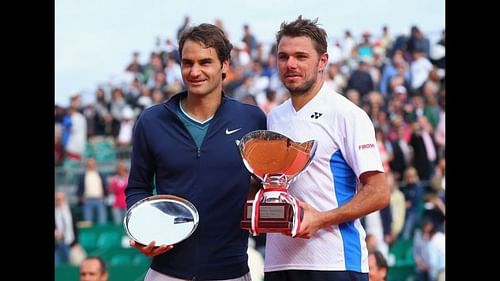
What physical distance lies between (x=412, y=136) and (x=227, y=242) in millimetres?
7370

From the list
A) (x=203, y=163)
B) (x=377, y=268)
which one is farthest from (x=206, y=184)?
(x=377, y=268)

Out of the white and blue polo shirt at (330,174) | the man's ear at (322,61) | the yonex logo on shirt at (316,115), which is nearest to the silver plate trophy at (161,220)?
the white and blue polo shirt at (330,174)

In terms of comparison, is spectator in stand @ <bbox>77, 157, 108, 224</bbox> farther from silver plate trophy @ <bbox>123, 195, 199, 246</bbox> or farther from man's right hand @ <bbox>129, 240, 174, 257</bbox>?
man's right hand @ <bbox>129, 240, 174, 257</bbox>

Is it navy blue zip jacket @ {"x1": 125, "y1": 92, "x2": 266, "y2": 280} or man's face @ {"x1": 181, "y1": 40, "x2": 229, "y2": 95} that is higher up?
man's face @ {"x1": 181, "y1": 40, "x2": 229, "y2": 95}

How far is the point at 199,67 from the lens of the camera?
13.1 feet

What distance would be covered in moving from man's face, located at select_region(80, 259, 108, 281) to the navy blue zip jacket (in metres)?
2.45

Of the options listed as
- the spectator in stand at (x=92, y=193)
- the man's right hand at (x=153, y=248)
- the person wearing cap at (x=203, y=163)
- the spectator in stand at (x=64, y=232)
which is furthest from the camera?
the spectator in stand at (x=92, y=193)

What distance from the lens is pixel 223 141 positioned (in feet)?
13.3

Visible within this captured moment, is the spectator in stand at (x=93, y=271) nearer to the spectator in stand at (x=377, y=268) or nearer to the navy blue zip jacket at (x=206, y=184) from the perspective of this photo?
the spectator in stand at (x=377, y=268)

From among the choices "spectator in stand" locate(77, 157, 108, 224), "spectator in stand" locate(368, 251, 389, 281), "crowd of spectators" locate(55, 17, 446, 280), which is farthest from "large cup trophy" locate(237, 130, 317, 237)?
"spectator in stand" locate(77, 157, 108, 224)

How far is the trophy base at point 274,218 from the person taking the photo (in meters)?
3.77

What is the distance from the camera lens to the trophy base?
3768 mm
